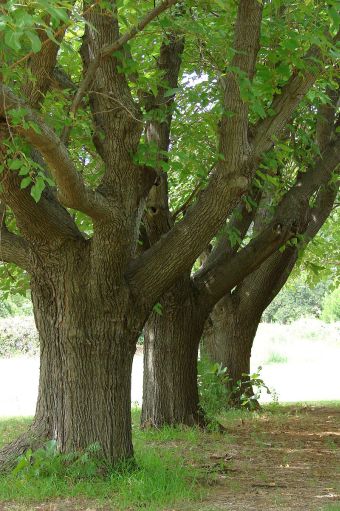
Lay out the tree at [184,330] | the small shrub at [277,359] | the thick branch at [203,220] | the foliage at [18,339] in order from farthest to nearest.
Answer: the foliage at [18,339]
the small shrub at [277,359]
the tree at [184,330]
the thick branch at [203,220]

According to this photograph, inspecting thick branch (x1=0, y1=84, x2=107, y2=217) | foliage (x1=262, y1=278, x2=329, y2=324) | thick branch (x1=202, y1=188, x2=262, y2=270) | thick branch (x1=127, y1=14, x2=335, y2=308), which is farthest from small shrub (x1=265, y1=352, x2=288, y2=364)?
foliage (x1=262, y1=278, x2=329, y2=324)

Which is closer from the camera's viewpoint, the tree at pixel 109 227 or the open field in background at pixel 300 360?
the tree at pixel 109 227

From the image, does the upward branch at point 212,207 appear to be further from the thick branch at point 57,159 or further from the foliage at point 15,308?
the foliage at point 15,308

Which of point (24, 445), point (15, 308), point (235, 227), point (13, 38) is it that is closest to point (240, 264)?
point (235, 227)

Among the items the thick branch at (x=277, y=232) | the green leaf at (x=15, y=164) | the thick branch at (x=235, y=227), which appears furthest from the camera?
the thick branch at (x=235, y=227)

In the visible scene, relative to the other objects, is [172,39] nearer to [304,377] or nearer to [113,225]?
[113,225]

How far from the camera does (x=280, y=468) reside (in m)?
7.40

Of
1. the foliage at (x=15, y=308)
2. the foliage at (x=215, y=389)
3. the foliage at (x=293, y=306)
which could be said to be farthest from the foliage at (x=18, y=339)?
the foliage at (x=293, y=306)

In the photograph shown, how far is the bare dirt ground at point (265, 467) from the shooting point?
5.83 m

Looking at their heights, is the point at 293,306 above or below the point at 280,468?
above

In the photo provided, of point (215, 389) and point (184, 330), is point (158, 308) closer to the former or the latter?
point (184, 330)

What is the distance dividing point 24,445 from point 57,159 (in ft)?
9.40

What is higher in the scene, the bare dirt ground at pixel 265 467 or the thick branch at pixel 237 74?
the thick branch at pixel 237 74

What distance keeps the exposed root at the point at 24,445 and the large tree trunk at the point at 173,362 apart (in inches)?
113
